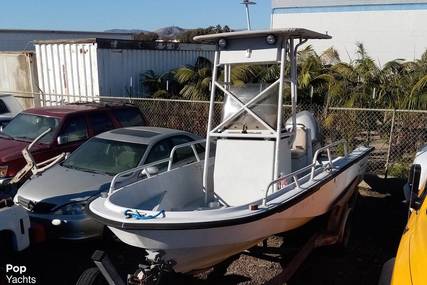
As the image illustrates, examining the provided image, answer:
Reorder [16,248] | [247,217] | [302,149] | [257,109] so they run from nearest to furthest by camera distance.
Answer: [247,217], [16,248], [257,109], [302,149]

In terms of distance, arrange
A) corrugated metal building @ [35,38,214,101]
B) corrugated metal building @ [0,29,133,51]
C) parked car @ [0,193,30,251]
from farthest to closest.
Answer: corrugated metal building @ [0,29,133,51], corrugated metal building @ [35,38,214,101], parked car @ [0,193,30,251]

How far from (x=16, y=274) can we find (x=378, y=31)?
740 inches

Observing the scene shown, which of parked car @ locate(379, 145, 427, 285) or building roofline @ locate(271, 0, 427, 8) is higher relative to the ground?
building roofline @ locate(271, 0, 427, 8)

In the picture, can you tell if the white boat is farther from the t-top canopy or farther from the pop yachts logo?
the pop yachts logo

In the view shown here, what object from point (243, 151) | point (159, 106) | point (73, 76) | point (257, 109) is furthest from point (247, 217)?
point (73, 76)

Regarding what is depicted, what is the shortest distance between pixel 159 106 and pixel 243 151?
7151 millimetres

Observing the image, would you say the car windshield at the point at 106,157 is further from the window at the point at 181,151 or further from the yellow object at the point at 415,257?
the yellow object at the point at 415,257

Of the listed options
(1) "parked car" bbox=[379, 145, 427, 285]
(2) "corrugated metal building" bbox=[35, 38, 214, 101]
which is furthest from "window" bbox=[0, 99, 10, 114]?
(1) "parked car" bbox=[379, 145, 427, 285]

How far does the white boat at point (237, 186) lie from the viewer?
420 centimetres

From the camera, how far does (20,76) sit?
1562 centimetres

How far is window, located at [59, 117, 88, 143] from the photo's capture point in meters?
8.48

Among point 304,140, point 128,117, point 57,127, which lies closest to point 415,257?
point 304,140

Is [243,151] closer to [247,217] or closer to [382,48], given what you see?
[247,217]

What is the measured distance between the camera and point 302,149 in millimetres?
6781
